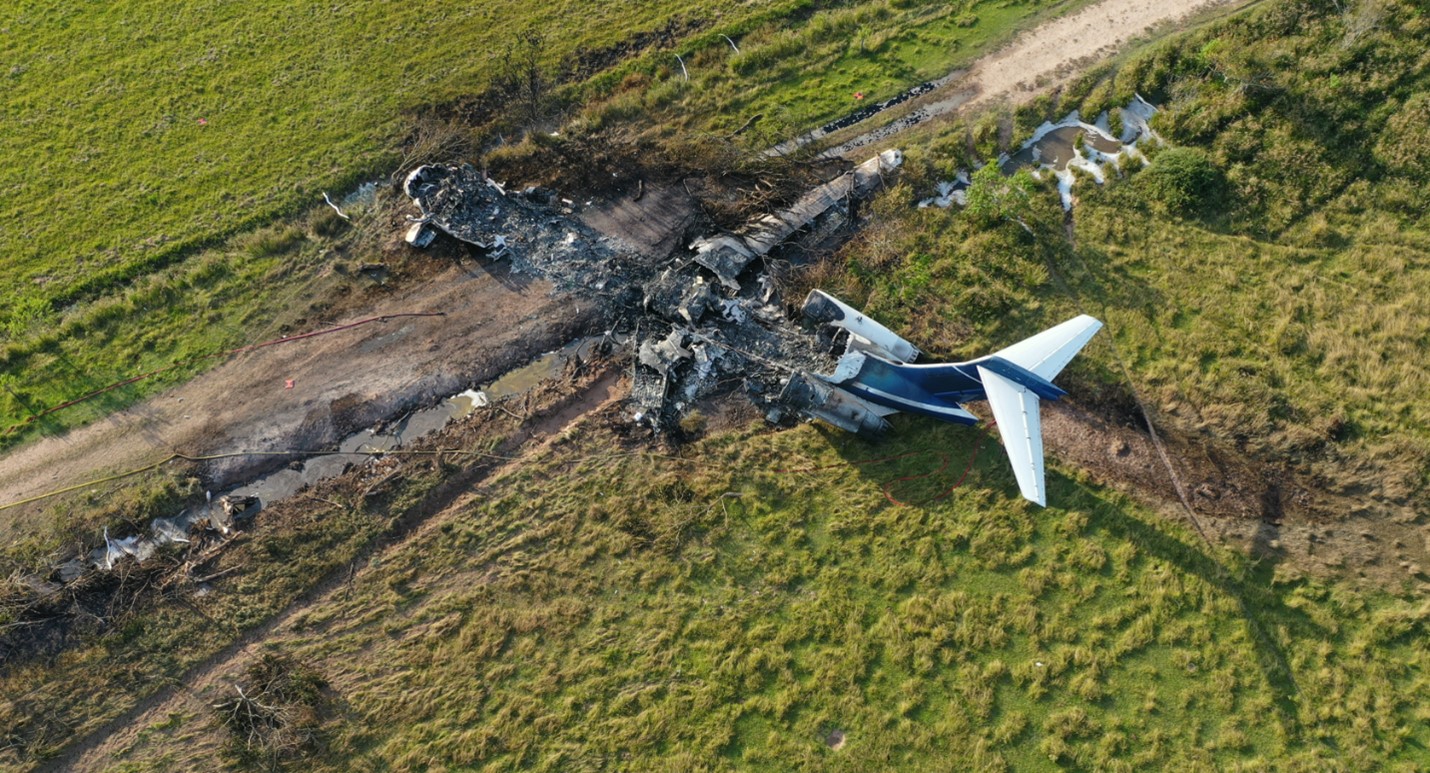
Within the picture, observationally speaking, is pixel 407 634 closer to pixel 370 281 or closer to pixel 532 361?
pixel 532 361

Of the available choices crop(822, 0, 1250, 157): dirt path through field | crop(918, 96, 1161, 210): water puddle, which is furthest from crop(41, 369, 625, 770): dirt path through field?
crop(918, 96, 1161, 210): water puddle

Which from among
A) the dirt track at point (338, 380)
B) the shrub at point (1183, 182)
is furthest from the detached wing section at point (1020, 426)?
the dirt track at point (338, 380)

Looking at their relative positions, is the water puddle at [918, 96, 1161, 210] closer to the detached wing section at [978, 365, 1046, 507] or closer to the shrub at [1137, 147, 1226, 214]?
the shrub at [1137, 147, 1226, 214]

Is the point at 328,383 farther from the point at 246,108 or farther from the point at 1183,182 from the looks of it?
the point at 1183,182

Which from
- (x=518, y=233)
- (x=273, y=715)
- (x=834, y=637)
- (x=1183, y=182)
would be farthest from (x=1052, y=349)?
(x=273, y=715)

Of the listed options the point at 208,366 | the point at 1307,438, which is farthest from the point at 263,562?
the point at 1307,438
